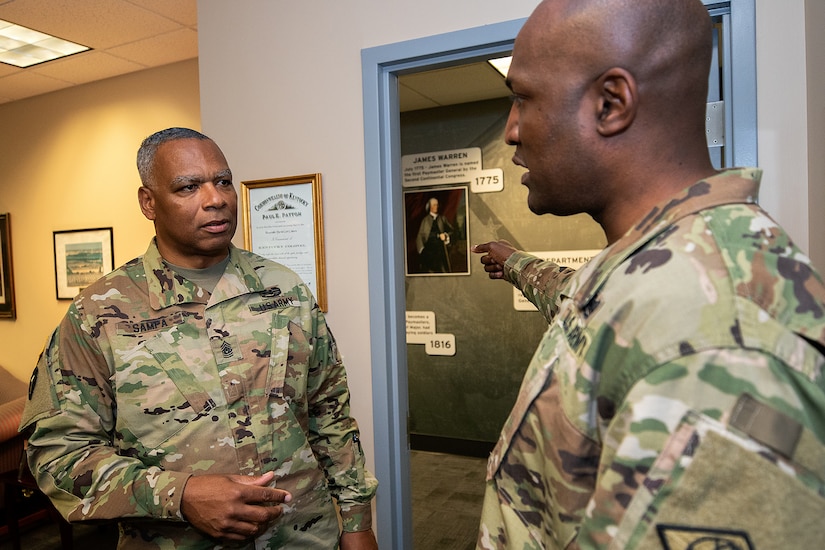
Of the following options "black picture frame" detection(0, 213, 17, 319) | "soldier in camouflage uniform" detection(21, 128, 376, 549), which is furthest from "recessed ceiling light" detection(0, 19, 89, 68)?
"soldier in camouflage uniform" detection(21, 128, 376, 549)

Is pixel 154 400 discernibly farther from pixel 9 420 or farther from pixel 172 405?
pixel 9 420

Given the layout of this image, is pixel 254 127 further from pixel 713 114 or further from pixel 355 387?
pixel 713 114

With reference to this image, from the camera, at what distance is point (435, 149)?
164 inches

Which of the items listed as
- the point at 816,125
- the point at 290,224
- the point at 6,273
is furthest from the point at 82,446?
the point at 6,273

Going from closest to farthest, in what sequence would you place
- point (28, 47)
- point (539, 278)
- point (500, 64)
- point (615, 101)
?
point (615, 101) → point (539, 278) → point (500, 64) → point (28, 47)

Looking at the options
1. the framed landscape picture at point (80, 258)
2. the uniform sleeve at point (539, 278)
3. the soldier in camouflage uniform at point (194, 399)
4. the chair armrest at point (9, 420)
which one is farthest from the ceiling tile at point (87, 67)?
the uniform sleeve at point (539, 278)

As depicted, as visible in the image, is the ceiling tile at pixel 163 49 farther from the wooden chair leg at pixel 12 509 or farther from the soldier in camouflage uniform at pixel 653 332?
the soldier in camouflage uniform at pixel 653 332

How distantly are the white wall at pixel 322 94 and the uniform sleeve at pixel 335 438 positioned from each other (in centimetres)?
32

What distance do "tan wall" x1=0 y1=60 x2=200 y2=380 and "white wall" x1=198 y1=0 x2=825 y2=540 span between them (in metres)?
1.65

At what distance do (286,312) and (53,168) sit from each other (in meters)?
3.75

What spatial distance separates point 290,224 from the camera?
6.40 feet

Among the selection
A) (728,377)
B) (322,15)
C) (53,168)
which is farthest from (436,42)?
(53,168)

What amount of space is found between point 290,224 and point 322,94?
0.46 m

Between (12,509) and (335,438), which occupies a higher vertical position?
(335,438)
